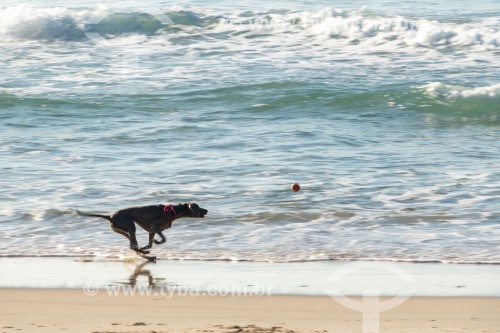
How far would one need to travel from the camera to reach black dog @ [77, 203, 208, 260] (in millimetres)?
8031

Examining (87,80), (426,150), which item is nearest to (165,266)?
(426,150)

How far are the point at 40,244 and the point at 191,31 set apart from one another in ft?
41.5

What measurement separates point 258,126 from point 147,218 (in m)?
6.37

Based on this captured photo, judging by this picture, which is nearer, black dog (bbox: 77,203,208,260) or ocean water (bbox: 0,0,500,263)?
black dog (bbox: 77,203,208,260)

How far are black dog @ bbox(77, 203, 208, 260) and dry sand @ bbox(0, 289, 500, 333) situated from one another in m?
1.03

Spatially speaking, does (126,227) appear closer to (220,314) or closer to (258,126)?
(220,314)

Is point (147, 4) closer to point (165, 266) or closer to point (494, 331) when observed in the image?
point (165, 266)

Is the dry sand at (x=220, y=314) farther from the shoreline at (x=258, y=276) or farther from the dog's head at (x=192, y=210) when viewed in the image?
the dog's head at (x=192, y=210)

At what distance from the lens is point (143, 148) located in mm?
12625

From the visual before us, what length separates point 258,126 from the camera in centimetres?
1434

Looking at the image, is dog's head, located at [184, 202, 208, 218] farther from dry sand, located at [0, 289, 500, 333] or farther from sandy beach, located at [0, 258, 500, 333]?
dry sand, located at [0, 289, 500, 333]

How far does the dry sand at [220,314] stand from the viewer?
20.5 feet

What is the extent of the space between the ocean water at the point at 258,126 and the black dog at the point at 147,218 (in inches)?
11.5

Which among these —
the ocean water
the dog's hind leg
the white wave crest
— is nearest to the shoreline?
the dog's hind leg
